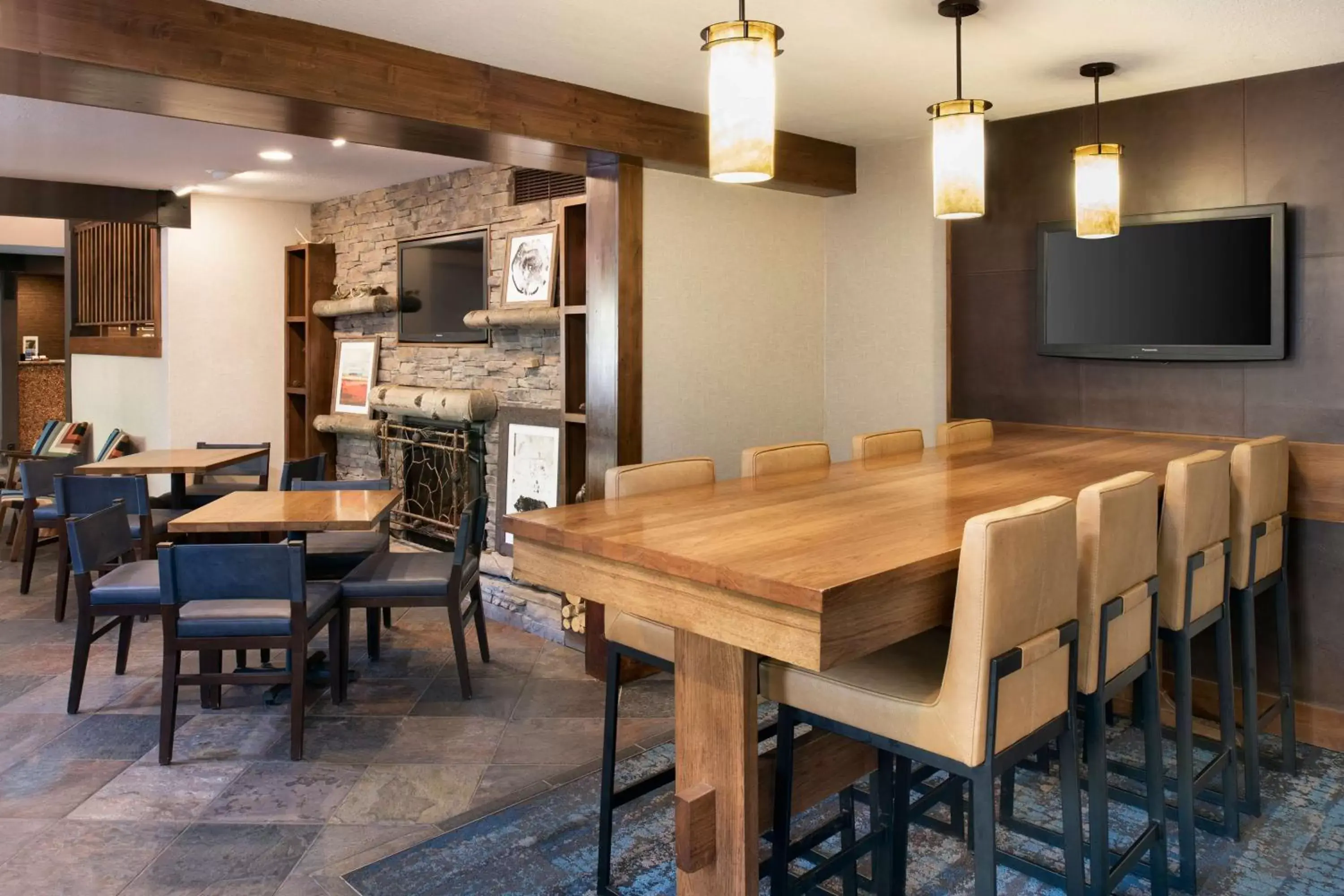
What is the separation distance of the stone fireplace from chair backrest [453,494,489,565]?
0.72m

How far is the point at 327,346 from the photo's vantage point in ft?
22.9

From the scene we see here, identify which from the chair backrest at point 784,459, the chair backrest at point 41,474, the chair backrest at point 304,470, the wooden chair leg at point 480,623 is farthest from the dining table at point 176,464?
the chair backrest at point 784,459

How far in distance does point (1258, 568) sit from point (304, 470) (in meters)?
4.30

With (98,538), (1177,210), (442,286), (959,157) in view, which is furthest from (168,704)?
(1177,210)

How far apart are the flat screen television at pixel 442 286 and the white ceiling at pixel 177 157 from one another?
441 millimetres

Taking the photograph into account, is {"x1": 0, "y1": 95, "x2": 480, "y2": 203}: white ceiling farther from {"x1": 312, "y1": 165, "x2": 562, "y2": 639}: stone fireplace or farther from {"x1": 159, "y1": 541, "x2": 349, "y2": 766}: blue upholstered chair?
{"x1": 159, "y1": 541, "x2": 349, "y2": 766}: blue upholstered chair

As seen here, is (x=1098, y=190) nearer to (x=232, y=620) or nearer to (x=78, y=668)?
(x=232, y=620)

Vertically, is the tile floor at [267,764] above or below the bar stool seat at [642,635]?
below

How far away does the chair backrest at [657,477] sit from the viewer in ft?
8.08

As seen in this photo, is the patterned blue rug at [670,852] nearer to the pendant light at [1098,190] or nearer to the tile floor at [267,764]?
the tile floor at [267,764]

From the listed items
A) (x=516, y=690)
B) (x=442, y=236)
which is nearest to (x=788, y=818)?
(x=516, y=690)

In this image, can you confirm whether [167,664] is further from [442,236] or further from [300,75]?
[442,236]

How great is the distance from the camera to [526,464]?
5.15 m

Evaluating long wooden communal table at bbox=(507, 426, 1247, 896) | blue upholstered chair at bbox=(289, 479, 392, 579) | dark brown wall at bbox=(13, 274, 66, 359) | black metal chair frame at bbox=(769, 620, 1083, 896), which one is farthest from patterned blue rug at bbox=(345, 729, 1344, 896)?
dark brown wall at bbox=(13, 274, 66, 359)
